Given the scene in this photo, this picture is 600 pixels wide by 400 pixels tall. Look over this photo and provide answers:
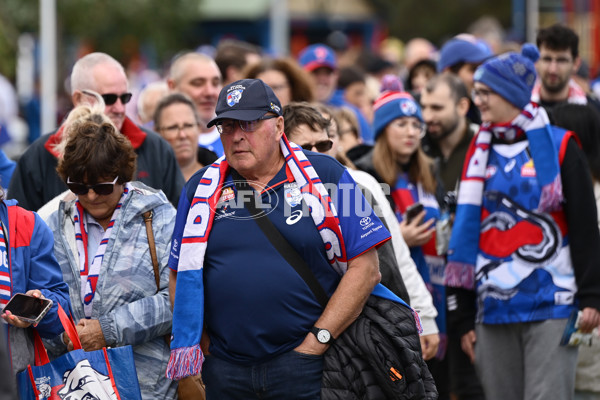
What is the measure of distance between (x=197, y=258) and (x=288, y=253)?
422 millimetres

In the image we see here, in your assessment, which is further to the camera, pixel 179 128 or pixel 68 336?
pixel 179 128

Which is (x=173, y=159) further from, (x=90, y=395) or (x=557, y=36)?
(x=557, y=36)

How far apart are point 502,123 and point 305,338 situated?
7.57 ft

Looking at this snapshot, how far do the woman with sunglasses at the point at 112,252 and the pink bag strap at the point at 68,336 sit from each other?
0.76ft

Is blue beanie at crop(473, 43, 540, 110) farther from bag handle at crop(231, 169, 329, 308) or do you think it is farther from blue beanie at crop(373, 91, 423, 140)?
bag handle at crop(231, 169, 329, 308)

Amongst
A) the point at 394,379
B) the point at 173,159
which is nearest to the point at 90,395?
the point at 394,379

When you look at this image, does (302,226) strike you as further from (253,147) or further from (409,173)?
(409,173)

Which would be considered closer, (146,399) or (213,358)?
(213,358)

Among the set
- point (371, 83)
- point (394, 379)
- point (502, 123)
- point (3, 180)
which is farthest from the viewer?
point (371, 83)

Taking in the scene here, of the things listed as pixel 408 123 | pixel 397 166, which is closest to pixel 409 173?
pixel 397 166

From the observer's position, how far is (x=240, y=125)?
4.59 m

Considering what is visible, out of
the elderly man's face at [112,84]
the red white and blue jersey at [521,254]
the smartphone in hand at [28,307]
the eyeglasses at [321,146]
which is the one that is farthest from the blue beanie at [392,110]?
the smartphone in hand at [28,307]

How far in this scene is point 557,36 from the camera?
7.82 metres

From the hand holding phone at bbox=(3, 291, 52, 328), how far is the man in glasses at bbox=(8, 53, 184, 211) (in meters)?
1.64
